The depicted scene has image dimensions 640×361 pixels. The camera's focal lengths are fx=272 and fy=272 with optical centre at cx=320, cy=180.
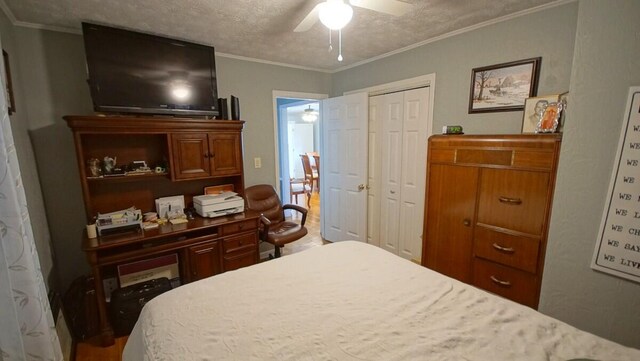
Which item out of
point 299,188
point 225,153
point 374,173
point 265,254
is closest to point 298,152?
point 299,188

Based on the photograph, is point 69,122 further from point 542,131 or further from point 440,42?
point 542,131

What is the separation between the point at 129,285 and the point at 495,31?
3.70 m

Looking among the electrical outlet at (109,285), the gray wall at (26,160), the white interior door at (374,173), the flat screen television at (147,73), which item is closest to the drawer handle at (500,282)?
the white interior door at (374,173)

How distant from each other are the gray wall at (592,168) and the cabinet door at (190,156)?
272 cm

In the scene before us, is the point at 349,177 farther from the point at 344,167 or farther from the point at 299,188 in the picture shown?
the point at 299,188

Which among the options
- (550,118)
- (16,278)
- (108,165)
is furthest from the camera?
(108,165)

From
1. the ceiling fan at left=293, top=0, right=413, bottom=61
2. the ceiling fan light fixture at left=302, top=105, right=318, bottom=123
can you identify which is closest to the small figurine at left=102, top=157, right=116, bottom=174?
the ceiling fan at left=293, top=0, right=413, bottom=61

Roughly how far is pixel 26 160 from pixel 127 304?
127 centimetres

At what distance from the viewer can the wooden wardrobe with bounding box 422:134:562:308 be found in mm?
1875

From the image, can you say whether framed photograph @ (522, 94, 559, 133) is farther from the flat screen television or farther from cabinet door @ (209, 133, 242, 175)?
the flat screen television

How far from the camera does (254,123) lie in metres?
3.34

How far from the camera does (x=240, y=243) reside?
265 centimetres

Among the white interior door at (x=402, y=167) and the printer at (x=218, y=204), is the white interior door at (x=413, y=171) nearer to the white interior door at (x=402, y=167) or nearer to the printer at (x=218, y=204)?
the white interior door at (x=402, y=167)

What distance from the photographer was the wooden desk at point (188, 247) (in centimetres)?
202
